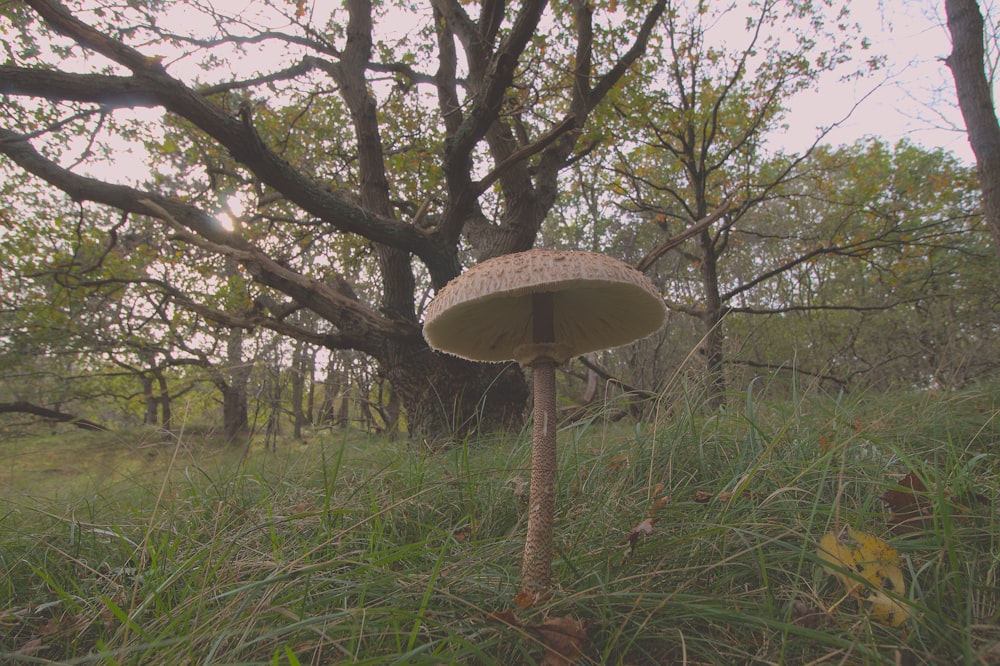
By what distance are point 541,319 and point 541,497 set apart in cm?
63

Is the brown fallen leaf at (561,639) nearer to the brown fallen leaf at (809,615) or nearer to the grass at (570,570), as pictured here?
the grass at (570,570)

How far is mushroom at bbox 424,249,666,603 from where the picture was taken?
1.37 m

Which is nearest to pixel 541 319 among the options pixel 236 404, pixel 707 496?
pixel 707 496

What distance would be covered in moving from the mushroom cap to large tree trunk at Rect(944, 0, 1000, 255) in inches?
211

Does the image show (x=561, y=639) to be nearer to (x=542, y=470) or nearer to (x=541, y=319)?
(x=542, y=470)

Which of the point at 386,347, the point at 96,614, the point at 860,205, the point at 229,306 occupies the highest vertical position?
the point at 860,205

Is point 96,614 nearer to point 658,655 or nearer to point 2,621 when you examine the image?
point 2,621

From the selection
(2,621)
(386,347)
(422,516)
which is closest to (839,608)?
(422,516)

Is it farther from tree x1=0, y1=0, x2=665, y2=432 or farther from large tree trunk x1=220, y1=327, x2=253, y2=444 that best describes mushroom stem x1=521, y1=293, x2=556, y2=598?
large tree trunk x1=220, y1=327, x2=253, y2=444

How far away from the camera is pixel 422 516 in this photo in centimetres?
220

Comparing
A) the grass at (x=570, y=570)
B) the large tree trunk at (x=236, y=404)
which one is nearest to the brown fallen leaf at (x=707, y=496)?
the grass at (x=570, y=570)

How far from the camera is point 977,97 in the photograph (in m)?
4.86

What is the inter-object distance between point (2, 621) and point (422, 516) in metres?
1.53

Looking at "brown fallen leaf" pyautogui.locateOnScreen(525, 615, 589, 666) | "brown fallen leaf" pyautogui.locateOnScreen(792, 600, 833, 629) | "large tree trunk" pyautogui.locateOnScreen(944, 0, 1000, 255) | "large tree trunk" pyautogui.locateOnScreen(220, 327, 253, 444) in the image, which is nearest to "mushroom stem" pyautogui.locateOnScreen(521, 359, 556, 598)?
"brown fallen leaf" pyautogui.locateOnScreen(525, 615, 589, 666)
